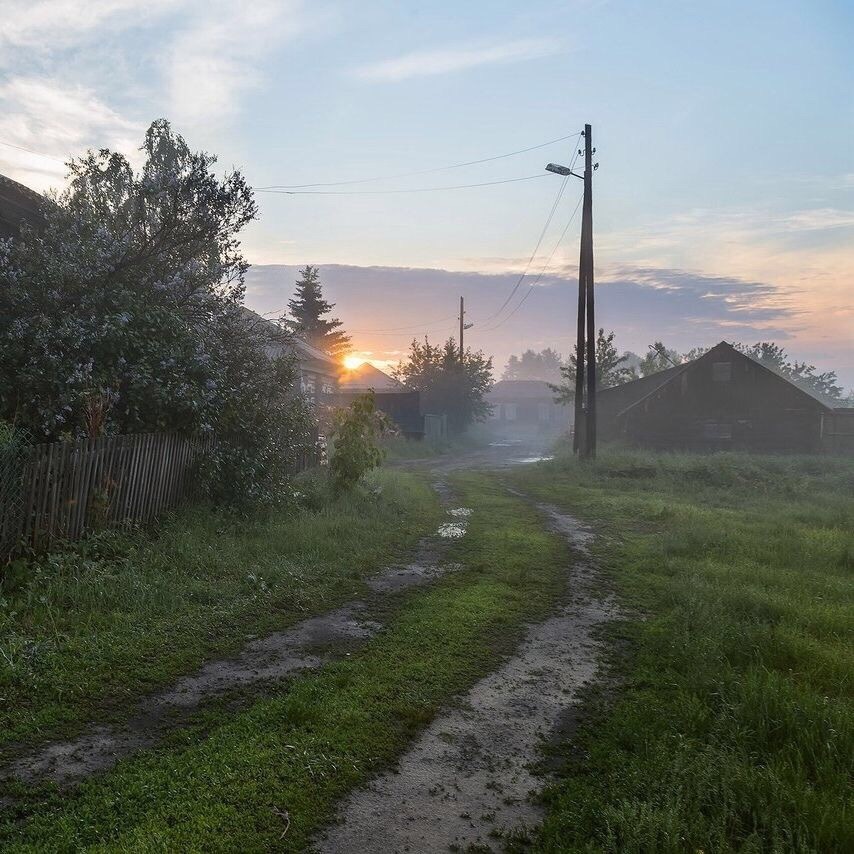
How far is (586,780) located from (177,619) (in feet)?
12.8

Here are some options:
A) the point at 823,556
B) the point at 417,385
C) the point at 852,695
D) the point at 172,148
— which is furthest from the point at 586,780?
the point at 417,385

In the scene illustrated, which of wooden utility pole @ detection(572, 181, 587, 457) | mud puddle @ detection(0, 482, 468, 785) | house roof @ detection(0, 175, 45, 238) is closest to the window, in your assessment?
wooden utility pole @ detection(572, 181, 587, 457)

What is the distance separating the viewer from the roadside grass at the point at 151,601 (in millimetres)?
4387

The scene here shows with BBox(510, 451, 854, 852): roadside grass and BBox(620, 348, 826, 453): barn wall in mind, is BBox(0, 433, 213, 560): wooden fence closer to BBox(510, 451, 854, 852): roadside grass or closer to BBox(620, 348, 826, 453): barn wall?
BBox(510, 451, 854, 852): roadside grass

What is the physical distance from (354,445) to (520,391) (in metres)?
89.0

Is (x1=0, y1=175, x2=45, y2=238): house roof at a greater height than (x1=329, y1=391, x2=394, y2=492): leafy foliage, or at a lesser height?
greater

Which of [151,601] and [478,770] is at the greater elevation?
[151,601]

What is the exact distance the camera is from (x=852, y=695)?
15.5ft

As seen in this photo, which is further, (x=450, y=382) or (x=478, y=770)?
(x=450, y=382)

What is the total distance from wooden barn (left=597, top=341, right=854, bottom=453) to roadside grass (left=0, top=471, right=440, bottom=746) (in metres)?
28.0

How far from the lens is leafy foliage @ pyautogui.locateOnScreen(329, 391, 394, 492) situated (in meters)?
12.8

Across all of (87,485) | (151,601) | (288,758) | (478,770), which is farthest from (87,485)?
(478,770)

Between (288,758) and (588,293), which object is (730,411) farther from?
(288,758)

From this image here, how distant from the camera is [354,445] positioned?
42.0ft
